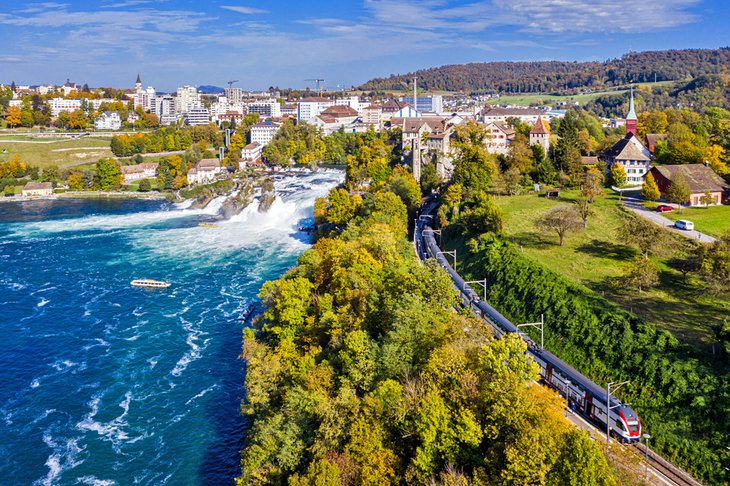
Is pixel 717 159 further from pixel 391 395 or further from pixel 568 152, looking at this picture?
pixel 391 395

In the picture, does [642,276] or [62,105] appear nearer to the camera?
[642,276]

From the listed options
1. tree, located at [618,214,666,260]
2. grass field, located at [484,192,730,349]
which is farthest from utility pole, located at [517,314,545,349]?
tree, located at [618,214,666,260]

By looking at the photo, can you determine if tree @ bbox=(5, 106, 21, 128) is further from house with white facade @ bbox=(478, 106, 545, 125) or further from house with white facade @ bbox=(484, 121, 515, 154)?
house with white facade @ bbox=(484, 121, 515, 154)

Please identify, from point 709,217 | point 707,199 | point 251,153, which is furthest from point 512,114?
point 251,153

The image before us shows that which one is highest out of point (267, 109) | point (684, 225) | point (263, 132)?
point (267, 109)

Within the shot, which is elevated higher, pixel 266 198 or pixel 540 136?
pixel 540 136

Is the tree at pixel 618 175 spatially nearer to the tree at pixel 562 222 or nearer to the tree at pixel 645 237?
the tree at pixel 562 222

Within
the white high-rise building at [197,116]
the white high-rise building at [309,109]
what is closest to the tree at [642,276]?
the white high-rise building at [309,109]

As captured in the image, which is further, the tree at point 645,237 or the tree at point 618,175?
the tree at point 618,175
